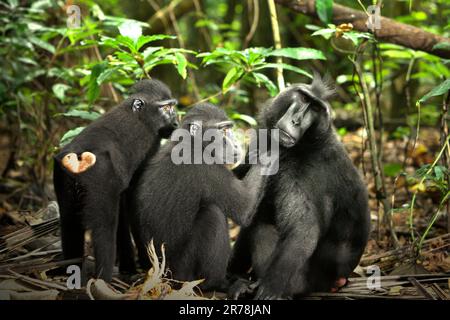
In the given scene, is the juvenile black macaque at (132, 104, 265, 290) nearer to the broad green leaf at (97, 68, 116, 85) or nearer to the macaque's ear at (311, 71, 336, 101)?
the macaque's ear at (311, 71, 336, 101)

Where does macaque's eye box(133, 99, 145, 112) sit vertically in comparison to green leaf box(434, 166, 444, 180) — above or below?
above

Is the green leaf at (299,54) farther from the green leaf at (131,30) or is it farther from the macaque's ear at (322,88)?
the green leaf at (131,30)

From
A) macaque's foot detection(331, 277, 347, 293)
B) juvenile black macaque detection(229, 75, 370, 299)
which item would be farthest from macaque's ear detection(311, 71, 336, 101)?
macaque's foot detection(331, 277, 347, 293)

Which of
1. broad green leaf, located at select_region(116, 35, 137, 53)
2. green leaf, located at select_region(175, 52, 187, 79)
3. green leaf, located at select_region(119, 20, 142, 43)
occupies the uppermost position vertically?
green leaf, located at select_region(119, 20, 142, 43)

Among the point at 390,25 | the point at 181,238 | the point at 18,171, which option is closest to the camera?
the point at 181,238

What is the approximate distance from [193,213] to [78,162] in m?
0.93

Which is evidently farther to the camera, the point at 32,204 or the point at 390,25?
the point at 32,204

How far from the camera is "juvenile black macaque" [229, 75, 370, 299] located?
3879 millimetres

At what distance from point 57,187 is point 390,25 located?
3.63m

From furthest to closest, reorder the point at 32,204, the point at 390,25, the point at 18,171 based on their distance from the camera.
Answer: the point at 18,171, the point at 32,204, the point at 390,25

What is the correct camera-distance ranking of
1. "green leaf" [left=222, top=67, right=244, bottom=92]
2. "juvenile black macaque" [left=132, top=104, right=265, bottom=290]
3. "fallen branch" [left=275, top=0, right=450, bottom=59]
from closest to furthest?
"juvenile black macaque" [left=132, top=104, right=265, bottom=290], "green leaf" [left=222, top=67, right=244, bottom=92], "fallen branch" [left=275, top=0, right=450, bottom=59]
